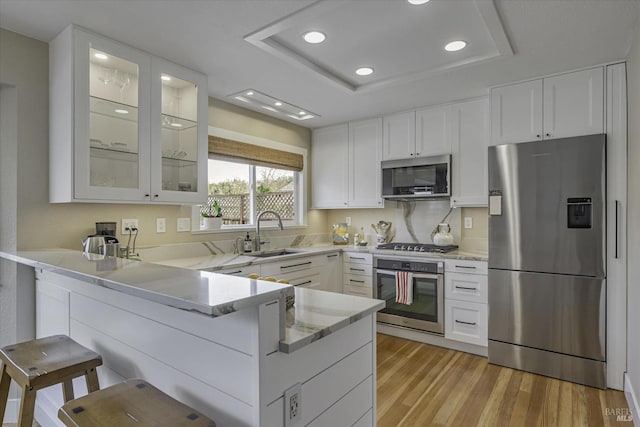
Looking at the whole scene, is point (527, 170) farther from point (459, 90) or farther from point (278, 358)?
point (278, 358)

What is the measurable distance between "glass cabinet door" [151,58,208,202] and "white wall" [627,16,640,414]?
281 centimetres

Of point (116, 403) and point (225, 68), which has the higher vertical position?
point (225, 68)

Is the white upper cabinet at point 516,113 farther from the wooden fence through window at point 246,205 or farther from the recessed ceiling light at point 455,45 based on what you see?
the wooden fence through window at point 246,205

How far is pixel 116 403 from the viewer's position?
1.15 metres

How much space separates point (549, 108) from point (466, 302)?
1.71 meters

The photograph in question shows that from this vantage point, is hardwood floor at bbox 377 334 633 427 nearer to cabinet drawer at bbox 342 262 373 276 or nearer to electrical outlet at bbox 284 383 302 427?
cabinet drawer at bbox 342 262 373 276

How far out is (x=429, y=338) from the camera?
3367 millimetres

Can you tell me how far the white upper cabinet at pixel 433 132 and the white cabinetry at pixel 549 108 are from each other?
1.71 ft

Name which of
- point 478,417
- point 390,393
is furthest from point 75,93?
point 478,417

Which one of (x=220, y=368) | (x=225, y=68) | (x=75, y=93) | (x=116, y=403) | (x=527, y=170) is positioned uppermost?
(x=225, y=68)

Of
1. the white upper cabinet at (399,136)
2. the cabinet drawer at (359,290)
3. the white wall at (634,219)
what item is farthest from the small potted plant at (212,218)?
the white wall at (634,219)

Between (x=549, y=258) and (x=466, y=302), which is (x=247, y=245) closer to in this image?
(x=466, y=302)

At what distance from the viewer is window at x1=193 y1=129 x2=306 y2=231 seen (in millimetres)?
3420

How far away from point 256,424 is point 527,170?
271cm
